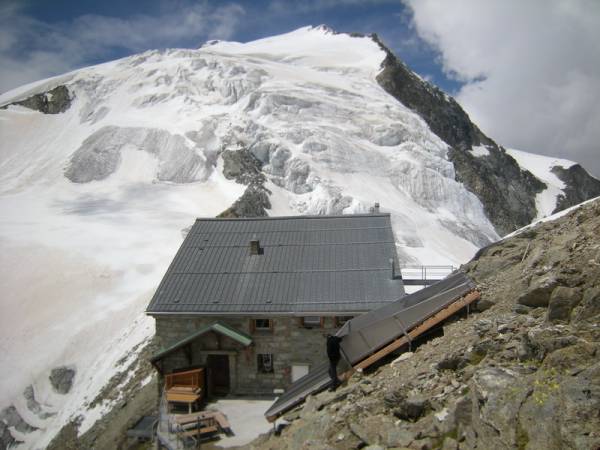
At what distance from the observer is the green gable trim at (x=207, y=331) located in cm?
1647

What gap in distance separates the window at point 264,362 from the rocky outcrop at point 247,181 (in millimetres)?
29498

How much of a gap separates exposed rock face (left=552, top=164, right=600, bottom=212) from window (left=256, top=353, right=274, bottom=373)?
9807 centimetres

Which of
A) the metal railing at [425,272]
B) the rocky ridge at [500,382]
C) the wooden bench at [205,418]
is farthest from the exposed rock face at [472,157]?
the rocky ridge at [500,382]

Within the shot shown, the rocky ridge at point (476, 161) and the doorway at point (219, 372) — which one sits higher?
the rocky ridge at point (476, 161)

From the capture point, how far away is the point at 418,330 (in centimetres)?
1156

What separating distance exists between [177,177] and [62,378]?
3725cm

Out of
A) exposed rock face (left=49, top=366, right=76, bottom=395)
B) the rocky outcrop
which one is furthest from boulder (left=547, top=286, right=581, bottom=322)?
the rocky outcrop

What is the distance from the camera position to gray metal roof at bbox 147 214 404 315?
1731 centimetres

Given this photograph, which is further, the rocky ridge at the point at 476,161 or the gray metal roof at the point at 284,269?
the rocky ridge at the point at 476,161

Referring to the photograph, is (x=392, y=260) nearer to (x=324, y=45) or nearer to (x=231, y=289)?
(x=231, y=289)

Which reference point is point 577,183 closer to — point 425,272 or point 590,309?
point 425,272

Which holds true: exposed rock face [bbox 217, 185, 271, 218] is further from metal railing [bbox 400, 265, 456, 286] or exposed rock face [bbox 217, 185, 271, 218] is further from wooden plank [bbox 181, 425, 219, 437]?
wooden plank [bbox 181, 425, 219, 437]

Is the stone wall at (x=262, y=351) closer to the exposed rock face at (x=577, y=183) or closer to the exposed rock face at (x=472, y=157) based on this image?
the exposed rock face at (x=472, y=157)

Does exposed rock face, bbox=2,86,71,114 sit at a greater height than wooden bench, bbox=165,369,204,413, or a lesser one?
greater
